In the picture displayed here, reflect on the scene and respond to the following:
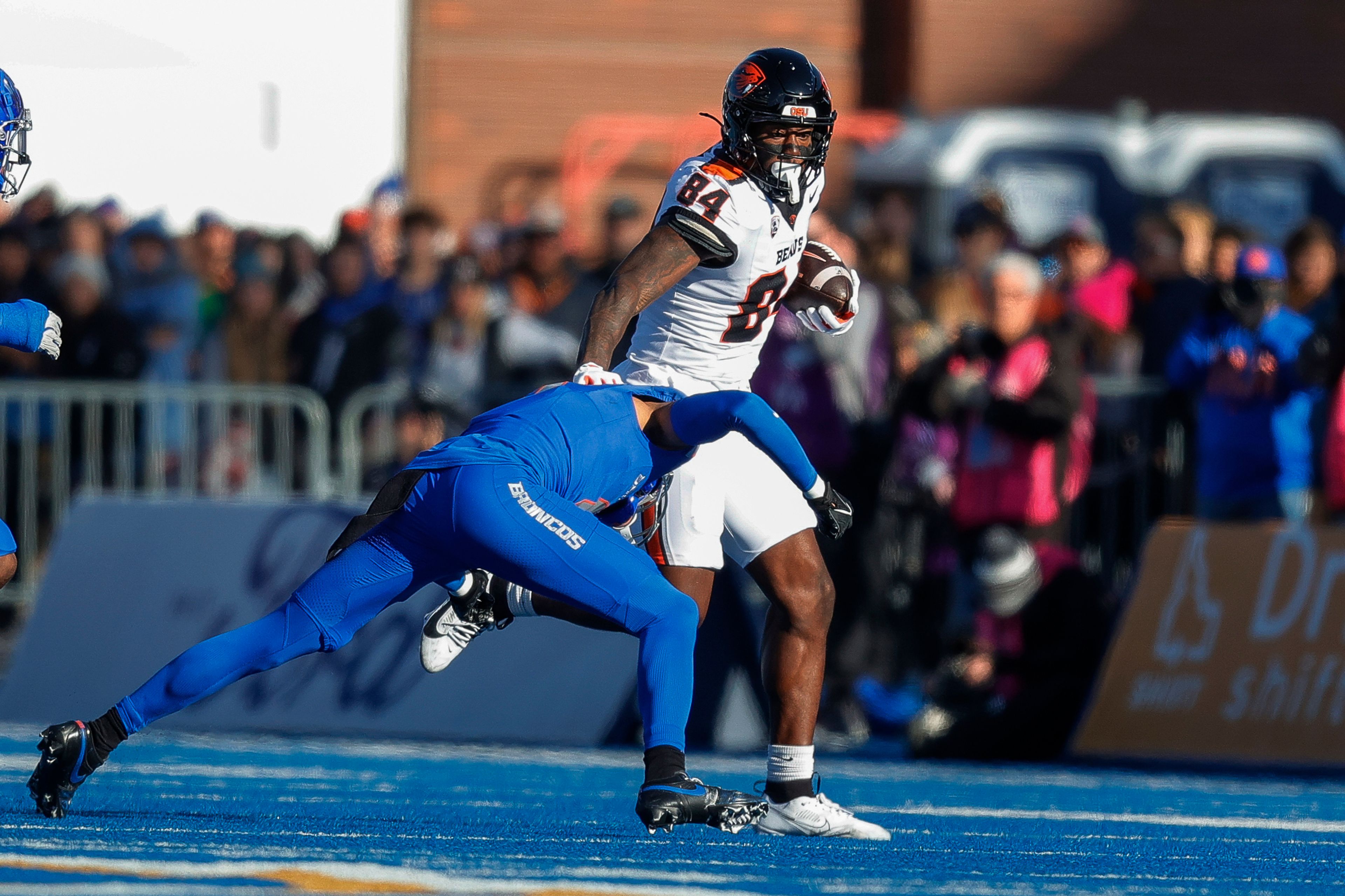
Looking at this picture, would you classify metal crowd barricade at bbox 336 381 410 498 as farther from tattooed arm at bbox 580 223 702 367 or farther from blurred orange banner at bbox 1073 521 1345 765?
tattooed arm at bbox 580 223 702 367

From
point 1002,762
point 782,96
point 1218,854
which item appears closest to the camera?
point 1218,854

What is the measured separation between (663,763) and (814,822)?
84 cm

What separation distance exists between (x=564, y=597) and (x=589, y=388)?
1.93 ft

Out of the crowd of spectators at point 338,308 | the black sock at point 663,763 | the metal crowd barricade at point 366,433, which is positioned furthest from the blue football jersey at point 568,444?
the metal crowd barricade at point 366,433

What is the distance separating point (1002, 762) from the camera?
9.71 meters

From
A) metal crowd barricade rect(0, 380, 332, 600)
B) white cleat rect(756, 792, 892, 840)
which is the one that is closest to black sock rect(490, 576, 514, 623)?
white cleat rect(756, 792, 892, 840)

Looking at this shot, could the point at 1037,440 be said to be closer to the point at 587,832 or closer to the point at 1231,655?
the point at 1231,655

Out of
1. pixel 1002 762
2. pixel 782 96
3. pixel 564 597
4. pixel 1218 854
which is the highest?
pixel 782 96

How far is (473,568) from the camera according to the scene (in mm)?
6121

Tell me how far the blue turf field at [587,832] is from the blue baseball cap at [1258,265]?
232 centimetres

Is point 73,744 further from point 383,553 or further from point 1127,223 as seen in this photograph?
point 1127,223

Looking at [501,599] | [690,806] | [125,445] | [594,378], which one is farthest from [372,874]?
[125,445]

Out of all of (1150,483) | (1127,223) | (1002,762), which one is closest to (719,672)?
(1002,762)

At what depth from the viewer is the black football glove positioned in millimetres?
6086
